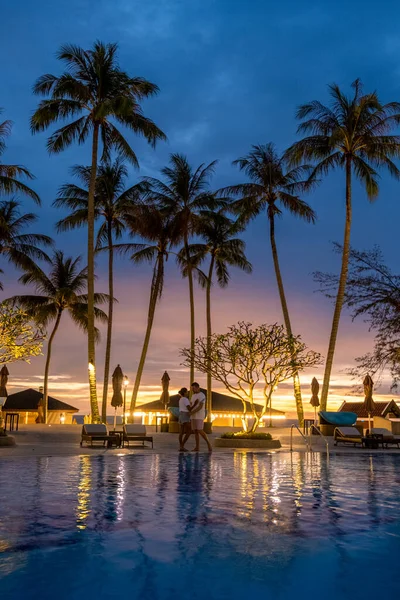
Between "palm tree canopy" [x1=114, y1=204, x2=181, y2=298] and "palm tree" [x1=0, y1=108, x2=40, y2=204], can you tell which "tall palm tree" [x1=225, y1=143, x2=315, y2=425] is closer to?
"palm tree canopy" [x1=114, y1=204, x2=181, y2=298]

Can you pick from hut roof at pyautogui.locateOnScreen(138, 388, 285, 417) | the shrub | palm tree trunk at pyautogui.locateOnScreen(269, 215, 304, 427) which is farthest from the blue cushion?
hut roof at pyautogui.locateOnScreen(138, 388, 285, 417)

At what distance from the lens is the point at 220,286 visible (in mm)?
37906

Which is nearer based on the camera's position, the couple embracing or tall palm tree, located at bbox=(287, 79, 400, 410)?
the couple embracing

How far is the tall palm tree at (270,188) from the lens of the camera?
3042 centimetres

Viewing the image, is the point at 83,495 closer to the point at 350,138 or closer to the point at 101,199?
the point at 350,138

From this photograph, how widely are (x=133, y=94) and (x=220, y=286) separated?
596 inches

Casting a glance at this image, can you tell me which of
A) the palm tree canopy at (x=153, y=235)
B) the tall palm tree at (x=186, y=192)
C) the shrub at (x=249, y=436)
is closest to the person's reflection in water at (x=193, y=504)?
the shrub at (x=249, y=436)

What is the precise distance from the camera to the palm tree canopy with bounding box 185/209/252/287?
36.0m

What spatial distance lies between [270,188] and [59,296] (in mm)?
16380

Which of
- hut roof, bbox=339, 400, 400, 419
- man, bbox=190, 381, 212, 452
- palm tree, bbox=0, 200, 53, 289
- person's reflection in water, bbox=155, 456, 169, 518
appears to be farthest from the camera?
hut roof, bbox=339, 400, 400, 419

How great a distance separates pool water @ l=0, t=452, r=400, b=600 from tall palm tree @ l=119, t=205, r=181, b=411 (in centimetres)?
2165

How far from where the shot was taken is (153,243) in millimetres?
33719

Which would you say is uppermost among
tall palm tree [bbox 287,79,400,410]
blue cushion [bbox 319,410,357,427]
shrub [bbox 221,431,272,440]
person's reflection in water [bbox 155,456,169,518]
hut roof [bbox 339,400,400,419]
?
tall palm tree [bbox 287,79,400,410]

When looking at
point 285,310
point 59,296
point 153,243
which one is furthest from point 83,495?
point 59,296
